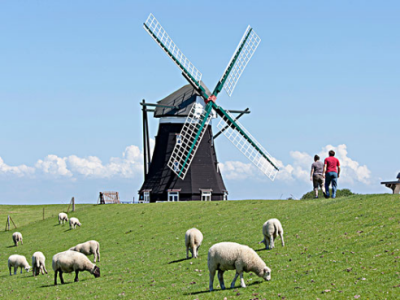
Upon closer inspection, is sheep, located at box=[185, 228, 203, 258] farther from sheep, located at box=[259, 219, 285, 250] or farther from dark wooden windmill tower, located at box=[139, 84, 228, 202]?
dark wooden windmill tower, located at box=[139, 84, 228, 202]

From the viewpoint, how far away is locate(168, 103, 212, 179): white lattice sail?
61656 mm

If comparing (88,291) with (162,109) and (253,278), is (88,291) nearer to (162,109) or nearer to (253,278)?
(253,278)

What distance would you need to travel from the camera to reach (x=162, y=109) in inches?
2554

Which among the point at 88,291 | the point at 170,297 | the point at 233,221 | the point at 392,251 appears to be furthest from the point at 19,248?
the point at 392,251

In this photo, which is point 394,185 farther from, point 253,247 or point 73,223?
point 73,223

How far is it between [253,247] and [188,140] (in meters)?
35.5

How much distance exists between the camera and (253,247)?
90.5 ft

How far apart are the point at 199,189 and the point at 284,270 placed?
4211cm

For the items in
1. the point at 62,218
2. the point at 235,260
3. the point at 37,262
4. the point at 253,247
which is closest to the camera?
the point at 235,260

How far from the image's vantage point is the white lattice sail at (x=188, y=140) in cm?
6166

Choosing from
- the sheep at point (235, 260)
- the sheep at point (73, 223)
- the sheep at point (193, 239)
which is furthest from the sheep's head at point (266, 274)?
the sheep at point (73, 223)

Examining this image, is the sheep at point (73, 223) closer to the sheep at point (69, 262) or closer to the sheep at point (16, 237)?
the sheep at point (16, 237)

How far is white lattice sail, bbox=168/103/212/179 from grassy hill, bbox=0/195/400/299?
42.0 feet

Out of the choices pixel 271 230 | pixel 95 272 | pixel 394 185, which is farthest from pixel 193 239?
pixel 394 185
